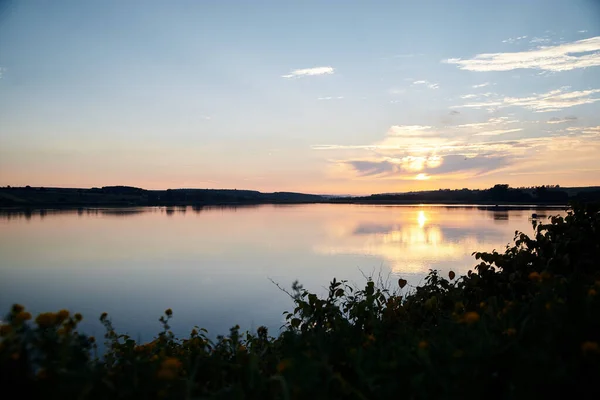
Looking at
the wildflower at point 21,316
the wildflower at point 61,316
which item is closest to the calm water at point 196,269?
the wildflower at point 61,316

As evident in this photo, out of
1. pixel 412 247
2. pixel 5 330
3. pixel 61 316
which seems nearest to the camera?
pixel 5 330

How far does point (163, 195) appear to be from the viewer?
114688 millimetres

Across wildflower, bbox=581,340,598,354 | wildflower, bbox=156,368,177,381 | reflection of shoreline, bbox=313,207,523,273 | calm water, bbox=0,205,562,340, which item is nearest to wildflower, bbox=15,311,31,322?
wildflower, bbox=156,368,177,381

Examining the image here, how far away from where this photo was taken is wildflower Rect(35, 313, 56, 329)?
232 cm

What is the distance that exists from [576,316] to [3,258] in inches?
953

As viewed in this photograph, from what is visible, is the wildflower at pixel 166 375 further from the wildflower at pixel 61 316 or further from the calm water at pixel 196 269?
the calm water at pixel 196 269

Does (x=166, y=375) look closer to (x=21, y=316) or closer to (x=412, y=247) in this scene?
(x=21, y=316)

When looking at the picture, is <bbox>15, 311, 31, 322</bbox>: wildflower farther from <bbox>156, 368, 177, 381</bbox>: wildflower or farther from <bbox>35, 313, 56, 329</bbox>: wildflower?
<bbox>156, 368, 177, 381</bbox>: wildflower

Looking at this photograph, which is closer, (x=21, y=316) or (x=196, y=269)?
(x=21, y=316)

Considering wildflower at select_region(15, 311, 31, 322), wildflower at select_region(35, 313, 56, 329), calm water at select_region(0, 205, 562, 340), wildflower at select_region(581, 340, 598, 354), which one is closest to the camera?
wildflower at select_region(581, 340, 598, 354)

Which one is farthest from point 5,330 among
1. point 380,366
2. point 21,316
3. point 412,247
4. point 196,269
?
point 412,247

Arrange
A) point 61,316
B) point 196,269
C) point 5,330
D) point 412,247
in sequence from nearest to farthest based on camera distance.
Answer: point 5,330 → point 61,316 → point 196,269 → point 412,247

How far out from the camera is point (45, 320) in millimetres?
2324

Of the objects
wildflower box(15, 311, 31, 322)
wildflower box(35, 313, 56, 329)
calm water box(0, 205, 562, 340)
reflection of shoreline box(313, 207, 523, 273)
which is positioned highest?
wildflower box(15, 311, 31, 322)
